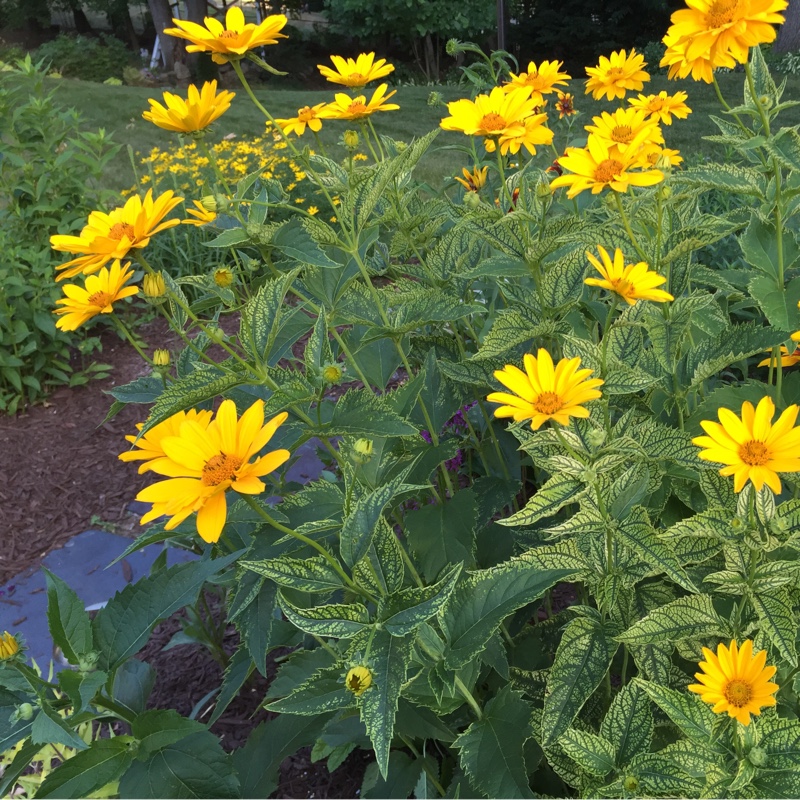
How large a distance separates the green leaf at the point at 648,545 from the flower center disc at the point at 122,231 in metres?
0.94

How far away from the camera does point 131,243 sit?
45.3 inches

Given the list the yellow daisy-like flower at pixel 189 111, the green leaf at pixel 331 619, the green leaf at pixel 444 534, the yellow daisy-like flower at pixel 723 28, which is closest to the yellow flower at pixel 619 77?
the yellow daisy-like flower at pixel 723 28

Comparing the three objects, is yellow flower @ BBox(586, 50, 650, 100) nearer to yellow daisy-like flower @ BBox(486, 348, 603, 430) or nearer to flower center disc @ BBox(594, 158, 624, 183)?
flower center disc @ BBox(594, 158, 624, 183)

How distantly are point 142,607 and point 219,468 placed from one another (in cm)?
43

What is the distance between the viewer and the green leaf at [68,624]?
1.14 meters

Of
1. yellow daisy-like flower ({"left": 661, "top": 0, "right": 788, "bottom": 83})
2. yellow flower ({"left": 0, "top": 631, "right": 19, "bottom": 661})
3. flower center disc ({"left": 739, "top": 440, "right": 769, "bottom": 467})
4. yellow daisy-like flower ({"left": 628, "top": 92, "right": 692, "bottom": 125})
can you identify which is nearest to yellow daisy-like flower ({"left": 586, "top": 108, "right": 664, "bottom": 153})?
yellow daisy-like flower ({"left": 661, "top": 0, "right": 788, "bottom": 83})

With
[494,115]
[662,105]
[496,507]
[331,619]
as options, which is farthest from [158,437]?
[662,105]

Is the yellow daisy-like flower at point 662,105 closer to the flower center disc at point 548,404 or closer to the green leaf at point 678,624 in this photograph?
the flower center disc at point 548,404

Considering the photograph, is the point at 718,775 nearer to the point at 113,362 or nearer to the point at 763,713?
the point at 763,713

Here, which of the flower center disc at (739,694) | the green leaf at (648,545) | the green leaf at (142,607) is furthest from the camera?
the green leaf at (142,607)

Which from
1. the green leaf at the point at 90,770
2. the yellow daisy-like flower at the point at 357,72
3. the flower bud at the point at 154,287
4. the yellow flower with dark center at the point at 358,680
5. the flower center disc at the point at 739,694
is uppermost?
the yellow daisy-like flower at the point at 357,72

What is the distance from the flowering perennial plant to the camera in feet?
3.31

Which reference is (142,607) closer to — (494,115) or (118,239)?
(118,239)

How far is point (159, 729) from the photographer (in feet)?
3.91
